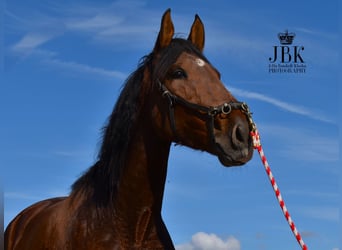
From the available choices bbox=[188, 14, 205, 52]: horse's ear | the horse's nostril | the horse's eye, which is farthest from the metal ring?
bbox=[188, 14, 205, 52]: horse's ear

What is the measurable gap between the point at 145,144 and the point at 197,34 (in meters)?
1.28

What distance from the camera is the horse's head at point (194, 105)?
491cm

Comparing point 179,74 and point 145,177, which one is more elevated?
point 179,74

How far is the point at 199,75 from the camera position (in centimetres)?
531

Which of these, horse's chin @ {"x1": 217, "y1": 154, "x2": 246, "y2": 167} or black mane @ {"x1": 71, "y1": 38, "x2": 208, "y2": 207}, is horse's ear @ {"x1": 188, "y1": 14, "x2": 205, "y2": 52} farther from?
horse's chin @ {"x1": 217, "y1": 154, "x2": 246, "y2": 167}

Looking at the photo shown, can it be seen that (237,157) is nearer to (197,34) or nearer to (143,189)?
(143,189)

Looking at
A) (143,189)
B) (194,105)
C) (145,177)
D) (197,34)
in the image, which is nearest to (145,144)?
(145,177)

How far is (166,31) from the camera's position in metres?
5.72

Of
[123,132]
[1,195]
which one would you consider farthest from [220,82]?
[1,195]

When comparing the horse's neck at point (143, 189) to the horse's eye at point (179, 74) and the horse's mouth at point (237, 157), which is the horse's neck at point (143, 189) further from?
the horse's mouth at point (237, 157)

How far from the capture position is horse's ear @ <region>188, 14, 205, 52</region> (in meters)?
6.02

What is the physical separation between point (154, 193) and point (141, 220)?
27 cm

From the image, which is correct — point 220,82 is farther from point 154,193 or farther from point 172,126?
point 154,193

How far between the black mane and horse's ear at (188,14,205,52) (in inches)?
13.0
